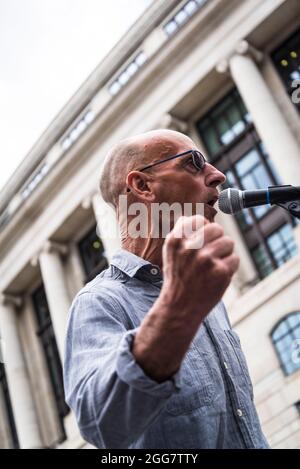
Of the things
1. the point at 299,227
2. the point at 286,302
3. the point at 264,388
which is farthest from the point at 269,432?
the point at 299,227

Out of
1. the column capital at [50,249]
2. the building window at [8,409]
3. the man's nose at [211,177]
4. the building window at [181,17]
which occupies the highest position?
the man's nose at [211,177]

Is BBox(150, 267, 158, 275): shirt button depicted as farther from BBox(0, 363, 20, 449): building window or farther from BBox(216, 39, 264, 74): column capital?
BBox(0, 363, 20, 449): building window

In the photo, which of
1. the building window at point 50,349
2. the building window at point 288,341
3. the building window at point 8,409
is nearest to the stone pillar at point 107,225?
the building window at point 50,349

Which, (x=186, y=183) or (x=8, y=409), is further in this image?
(x=8, y=409)

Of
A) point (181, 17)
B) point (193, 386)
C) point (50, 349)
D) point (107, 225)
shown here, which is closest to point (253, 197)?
point (193, 386)

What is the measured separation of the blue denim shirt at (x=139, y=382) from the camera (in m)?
1.15

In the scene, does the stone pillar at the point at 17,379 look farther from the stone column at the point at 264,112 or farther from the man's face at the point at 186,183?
the man's face at the point at 186,183

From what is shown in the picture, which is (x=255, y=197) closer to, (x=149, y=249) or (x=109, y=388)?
(x=149, y=249)

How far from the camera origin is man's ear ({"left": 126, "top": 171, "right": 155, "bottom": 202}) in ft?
6.06

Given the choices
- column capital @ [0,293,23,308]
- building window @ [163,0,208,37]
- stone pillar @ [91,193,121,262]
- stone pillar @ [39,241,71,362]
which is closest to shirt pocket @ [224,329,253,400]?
stone pillar @ [91,193,121,262]

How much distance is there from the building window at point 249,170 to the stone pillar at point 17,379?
12.8 metres

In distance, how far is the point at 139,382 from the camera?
1.11m

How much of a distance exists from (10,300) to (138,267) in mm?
28952
